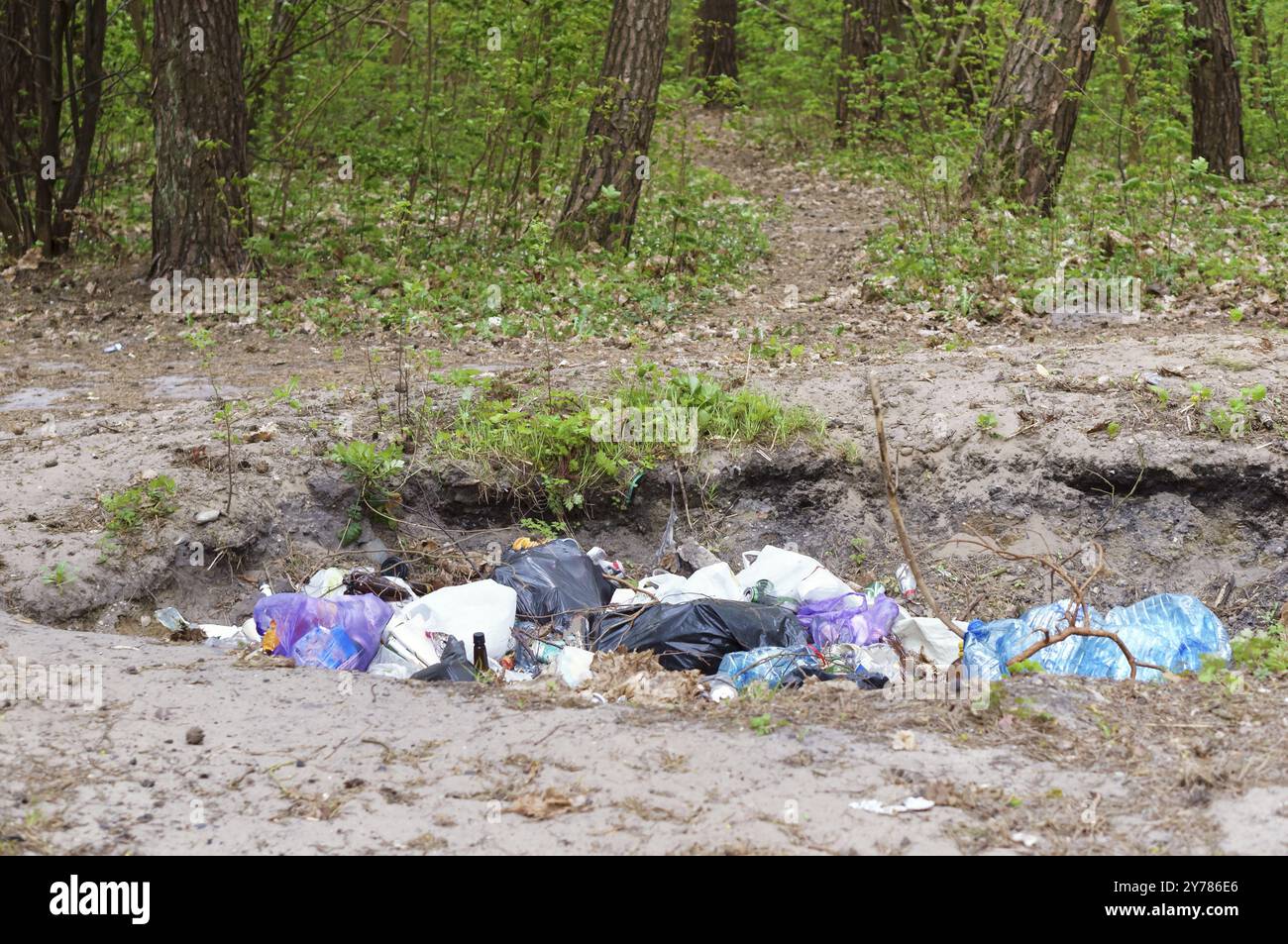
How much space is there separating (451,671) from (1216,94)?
10.4m

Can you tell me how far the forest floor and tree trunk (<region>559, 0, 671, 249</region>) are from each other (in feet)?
4.31

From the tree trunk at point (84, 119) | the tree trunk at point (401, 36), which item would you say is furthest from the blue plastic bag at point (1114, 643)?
the tree trunk at point (84, 119)

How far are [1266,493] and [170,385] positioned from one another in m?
5.76

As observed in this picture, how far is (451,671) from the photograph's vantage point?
13.2 ft

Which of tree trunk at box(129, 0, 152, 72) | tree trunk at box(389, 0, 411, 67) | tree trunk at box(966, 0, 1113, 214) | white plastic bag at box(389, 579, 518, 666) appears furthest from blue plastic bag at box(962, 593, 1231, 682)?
tree trunk at box(129, 0, 152, 72)

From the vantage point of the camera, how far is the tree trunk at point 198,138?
8062 millimetres

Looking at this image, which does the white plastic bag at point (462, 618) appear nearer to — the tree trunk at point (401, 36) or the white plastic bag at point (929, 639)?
the white plastic bag at point (929, 639)

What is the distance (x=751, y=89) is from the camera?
15.9 meters

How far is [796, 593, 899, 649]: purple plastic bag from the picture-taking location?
4414 millimetres

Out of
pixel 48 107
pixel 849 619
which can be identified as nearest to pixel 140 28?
pixel 48 107

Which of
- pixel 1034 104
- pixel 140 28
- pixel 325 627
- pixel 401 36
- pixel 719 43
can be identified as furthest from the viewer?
pixel 719 43

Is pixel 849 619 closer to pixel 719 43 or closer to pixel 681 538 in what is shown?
pixel 681 538

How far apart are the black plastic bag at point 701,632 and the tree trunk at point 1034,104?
572 cm
